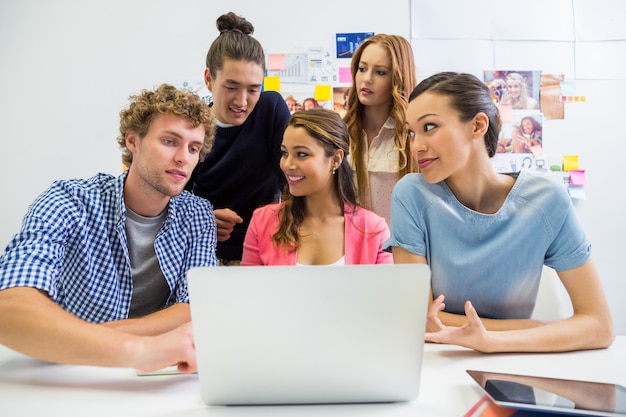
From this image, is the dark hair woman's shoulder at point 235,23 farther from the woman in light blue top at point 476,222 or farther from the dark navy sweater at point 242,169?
the woman in light blue top at point 476,222

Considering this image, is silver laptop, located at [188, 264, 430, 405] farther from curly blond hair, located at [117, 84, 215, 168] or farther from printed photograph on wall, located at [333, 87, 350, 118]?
printed photograph on wall, located at [333, 87, 350, 118]

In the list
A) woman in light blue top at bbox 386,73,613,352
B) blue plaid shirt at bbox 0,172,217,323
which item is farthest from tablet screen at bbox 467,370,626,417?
blue plaid shirt at bbox 0,172,217,323

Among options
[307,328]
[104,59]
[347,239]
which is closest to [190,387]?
[307,328]

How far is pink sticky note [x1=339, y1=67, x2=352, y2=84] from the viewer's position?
278 centimetres

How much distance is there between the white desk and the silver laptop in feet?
0.11

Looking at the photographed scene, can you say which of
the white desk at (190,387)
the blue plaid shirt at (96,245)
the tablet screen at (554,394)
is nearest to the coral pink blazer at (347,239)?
the blue plaid shirt at (96,245)

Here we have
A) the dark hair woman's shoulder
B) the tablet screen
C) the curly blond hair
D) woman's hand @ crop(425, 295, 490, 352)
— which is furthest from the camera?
the dark hair woman's shoulder

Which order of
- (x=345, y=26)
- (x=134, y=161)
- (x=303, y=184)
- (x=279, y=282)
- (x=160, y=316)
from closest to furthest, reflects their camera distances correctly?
(x=279, y=282) → (x=160, y=316) → (x=134, y=161) → (x=303, y=184) → (x=345, y=26)

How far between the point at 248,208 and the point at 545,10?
1950 millimetres

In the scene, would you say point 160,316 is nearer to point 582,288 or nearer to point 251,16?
point 582,288

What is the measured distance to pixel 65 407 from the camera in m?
0.73

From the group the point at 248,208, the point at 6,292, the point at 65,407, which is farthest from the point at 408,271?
the point at 248,208

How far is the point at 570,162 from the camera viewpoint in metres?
2.80

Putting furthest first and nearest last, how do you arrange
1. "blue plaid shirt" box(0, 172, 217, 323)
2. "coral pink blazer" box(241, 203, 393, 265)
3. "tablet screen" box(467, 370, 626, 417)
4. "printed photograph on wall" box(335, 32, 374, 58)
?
"printed photograph on wall" box(335, 32, 374, 58)
"coral pink blazer" box(241, 203, 393, 265)
"blue plaid shirt" box(0, 172, 217, 323)
"tablet screen" box(467, 370, 626, 417)
